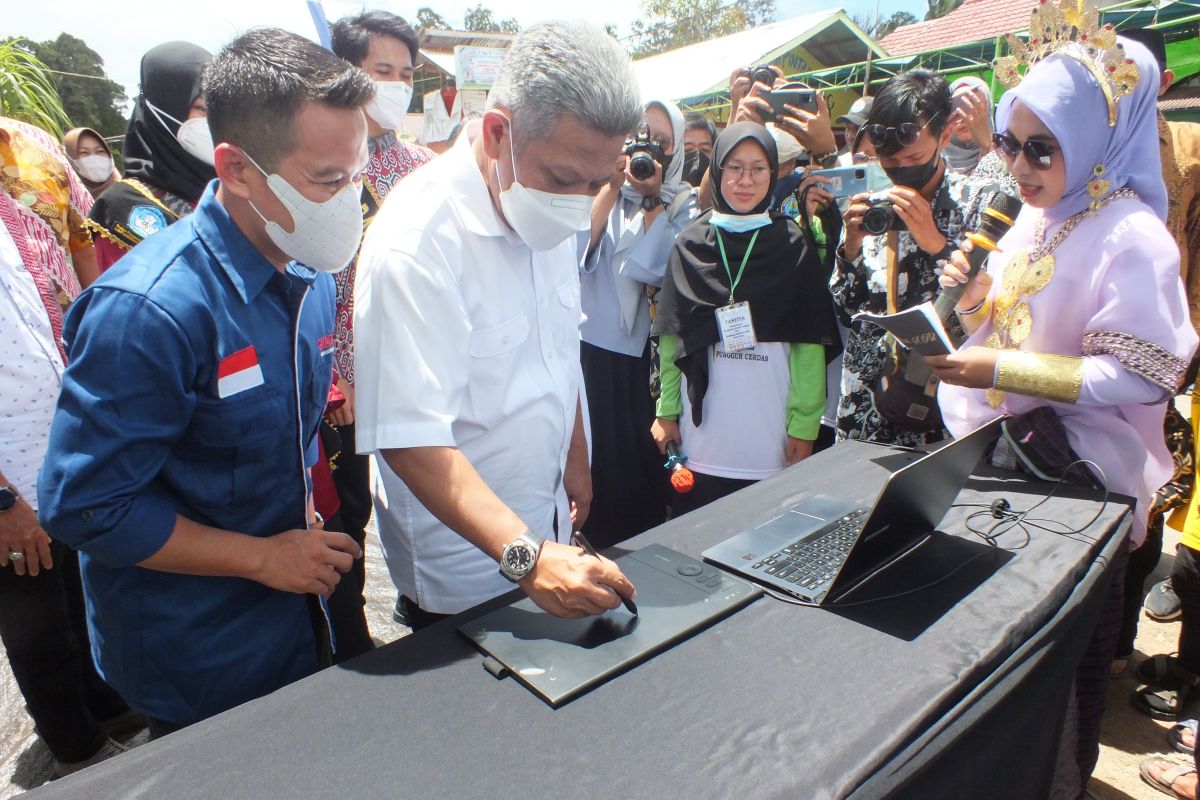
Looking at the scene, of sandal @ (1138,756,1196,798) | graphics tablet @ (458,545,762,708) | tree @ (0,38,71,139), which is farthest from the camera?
tree @ (0,38,71,139)

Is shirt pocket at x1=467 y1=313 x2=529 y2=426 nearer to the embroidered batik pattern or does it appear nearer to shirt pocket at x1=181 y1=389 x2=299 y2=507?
shirt pocket at x1=181 y1=389 x2=299 y2=507

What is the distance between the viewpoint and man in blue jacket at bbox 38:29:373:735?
0.93 m

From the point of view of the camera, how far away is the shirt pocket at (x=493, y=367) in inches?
50.4

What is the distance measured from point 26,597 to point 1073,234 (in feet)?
8.71

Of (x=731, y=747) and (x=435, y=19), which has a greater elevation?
(x=435, y=19)

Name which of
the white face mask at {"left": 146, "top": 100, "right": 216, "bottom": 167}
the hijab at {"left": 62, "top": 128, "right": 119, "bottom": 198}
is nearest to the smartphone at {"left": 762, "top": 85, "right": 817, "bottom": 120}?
the white face mask at {"left": 146, "top": 100, "right": 216, "bottom": 167}

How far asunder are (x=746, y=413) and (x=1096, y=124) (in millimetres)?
1209

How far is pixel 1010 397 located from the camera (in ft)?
5.20

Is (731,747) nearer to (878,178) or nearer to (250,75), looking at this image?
(250,75)

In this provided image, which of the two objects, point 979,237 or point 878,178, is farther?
point 878,178

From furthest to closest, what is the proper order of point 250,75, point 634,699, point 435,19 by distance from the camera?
point 435,19 → point 250,75 → point 634,699

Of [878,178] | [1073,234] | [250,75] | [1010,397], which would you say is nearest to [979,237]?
[1073,234]

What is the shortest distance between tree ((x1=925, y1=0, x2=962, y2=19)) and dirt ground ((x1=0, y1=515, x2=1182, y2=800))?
103 ft

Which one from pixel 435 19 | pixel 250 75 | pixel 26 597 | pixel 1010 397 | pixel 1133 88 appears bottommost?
pixel 26 597
